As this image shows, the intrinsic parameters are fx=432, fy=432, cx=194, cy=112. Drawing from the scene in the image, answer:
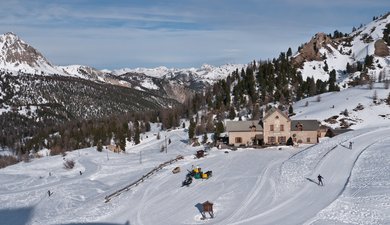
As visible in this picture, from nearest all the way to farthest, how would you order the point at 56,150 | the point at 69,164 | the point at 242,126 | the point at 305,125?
the point at 305,125, the point at 242,126, the point at 69,164, the point at 56,150

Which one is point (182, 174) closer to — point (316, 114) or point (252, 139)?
point (252, 139)

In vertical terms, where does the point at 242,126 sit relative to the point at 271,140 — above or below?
above

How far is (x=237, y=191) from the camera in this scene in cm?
5194

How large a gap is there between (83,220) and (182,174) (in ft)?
69.2

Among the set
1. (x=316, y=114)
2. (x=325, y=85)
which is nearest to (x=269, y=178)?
(x=316, y=114)

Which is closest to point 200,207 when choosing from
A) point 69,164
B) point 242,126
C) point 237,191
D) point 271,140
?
point 237,191

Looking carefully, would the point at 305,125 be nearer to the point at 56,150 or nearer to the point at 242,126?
the point at 242,126

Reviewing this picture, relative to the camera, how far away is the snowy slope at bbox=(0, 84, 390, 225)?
42.4 meters

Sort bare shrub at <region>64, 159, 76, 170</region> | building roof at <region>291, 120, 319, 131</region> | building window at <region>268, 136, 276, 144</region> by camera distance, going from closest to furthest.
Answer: building roof at <region>291, 120, 319, 131</region>
building window at <region>268, 136, 276, 144</region>
bare shrub at <region>64, 159, 76, 170</region>

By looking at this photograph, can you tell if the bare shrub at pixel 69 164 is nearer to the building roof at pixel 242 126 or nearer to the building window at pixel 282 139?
the building roof at pixel 242 126

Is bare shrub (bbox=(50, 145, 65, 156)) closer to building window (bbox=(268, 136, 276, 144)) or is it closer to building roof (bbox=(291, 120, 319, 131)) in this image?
building window (bbox=(268, 136, 276, 144))

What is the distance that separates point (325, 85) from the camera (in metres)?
166

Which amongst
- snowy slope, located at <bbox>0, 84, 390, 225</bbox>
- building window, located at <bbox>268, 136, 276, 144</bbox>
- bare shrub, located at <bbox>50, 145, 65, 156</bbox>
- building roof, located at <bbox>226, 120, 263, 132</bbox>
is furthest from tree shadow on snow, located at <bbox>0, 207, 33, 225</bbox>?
bare shrub, located at <bbox>50, 145, 65, 156</bbox>

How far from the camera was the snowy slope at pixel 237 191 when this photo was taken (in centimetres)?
4244
